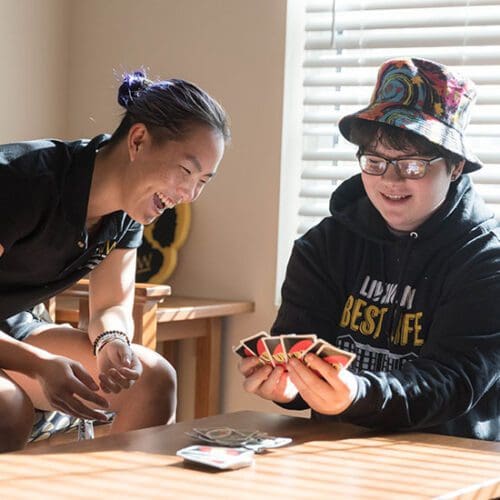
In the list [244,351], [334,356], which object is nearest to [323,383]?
[334,356]

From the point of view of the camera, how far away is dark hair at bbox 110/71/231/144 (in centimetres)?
226

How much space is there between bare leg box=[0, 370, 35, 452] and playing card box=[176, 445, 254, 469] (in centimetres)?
46

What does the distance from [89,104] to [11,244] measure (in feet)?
5.74

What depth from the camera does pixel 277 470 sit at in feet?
5.52

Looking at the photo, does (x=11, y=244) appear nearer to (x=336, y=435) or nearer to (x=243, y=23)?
(x=336, y=435)

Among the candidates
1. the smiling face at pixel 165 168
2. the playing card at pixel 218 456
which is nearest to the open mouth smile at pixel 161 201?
the smiling face at pixel 165 168

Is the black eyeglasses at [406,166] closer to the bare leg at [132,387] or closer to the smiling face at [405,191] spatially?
the smiling face at [405,191]

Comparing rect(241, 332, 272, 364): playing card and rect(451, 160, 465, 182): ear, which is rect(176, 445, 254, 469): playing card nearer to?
rect(241, 332, 272, 364): playing card

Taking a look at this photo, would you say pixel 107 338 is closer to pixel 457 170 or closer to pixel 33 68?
pixel 457 170

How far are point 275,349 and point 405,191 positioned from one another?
0.54m

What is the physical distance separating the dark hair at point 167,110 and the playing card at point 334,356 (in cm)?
62

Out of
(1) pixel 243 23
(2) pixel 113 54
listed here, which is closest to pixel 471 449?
(1) pixel 243 23

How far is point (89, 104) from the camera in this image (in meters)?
3.92

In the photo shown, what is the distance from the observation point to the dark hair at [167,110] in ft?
7.41
